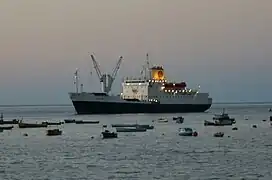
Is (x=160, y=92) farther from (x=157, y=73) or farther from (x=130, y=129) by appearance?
(x=130, y=129)

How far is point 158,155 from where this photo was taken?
55.7 meters

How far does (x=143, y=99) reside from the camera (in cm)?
16350

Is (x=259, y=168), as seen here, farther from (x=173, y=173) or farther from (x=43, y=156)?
(x=43, y=156)

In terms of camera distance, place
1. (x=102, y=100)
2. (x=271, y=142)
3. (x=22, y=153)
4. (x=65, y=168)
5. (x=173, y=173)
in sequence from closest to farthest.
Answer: (x=173, y=173) → (x=65, y=168) → (x=22, y=153) → (x=271, y=142) → (x=102, y=100)

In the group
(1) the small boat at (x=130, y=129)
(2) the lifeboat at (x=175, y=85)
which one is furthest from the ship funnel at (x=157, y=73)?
(1) the small boat at (x=130, y=129)

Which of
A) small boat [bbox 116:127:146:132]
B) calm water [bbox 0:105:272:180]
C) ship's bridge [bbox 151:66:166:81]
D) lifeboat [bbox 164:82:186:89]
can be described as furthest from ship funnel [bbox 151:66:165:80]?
calm water [bbox 0:105:272:180]

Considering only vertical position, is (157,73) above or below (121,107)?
above

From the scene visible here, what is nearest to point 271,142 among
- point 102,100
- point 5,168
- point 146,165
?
point 146,165

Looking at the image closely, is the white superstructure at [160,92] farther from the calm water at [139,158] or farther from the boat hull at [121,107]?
the calm water at [139,158]

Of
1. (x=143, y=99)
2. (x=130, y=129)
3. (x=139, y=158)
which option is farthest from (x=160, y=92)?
(x=139, y=158)

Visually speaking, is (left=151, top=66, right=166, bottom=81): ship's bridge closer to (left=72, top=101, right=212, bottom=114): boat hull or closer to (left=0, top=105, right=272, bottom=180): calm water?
(left=72, top=101, right=212, bottom=114): boat hull

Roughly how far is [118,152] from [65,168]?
12234mm

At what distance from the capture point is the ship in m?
154

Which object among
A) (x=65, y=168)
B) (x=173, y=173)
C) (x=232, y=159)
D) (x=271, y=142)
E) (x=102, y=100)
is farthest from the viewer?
(x=102, y=100)
